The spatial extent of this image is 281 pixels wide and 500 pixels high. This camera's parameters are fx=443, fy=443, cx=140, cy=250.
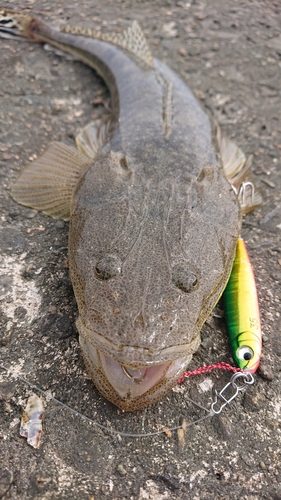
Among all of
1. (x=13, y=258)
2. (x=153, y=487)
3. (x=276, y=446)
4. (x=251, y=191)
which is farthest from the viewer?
(x=251, y=191)

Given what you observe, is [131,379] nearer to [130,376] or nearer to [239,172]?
[130,376]

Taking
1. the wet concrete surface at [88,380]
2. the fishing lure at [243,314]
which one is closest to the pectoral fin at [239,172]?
the wet concrete surface at [88,380]

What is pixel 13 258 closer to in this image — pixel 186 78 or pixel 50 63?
pixel 50 63

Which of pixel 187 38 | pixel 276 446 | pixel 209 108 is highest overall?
pixel 187 38

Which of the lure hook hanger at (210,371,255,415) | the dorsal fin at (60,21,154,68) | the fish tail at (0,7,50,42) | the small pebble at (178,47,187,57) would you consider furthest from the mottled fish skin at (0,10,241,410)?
the fish tail at (0,7,50,42)

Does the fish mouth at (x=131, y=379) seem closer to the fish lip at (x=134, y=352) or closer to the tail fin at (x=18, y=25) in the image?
the fish lip at (x=134, y=352)

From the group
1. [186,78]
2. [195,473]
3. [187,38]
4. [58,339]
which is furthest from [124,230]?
[187,38]

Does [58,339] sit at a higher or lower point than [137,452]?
higher

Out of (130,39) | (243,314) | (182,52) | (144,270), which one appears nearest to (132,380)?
(144,270)
